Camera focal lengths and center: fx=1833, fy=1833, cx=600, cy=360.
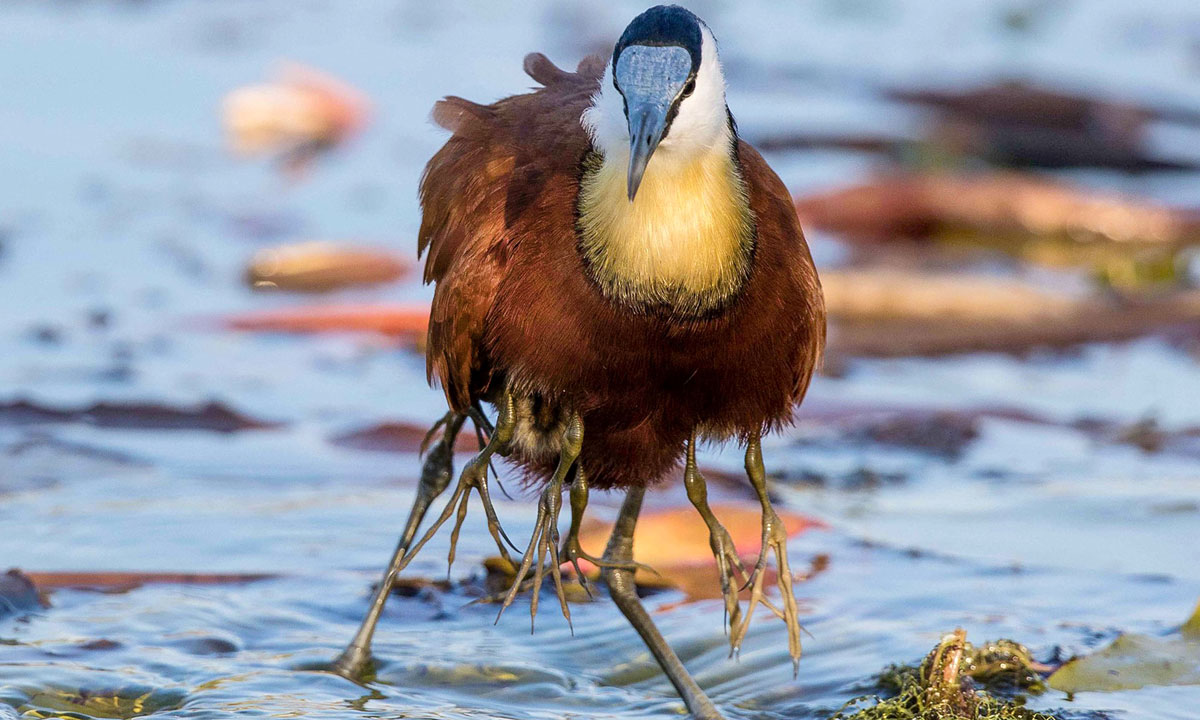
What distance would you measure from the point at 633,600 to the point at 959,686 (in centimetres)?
86

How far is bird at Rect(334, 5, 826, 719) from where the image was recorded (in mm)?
3592

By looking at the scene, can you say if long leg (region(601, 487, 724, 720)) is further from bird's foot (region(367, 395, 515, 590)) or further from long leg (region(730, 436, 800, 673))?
bird's foot (region(367, 395, 515, 590))

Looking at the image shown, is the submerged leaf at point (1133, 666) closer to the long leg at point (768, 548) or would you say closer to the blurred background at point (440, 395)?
the blurred background at point (440, 395)

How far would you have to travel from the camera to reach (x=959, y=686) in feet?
13.3

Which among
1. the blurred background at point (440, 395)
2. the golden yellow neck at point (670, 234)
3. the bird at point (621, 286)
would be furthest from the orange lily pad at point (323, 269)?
the golden yellow neck at point (670, 234)

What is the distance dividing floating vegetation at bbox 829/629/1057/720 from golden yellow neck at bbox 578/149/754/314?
1.02 meters

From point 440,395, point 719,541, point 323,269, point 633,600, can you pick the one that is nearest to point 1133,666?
point 719,541

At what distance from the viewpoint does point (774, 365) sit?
3.89 metres

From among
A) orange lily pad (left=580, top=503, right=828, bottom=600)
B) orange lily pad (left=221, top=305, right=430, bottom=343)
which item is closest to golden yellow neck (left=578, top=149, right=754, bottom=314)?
orange lily pad (left=580, top=503, right=828, bottom=600)

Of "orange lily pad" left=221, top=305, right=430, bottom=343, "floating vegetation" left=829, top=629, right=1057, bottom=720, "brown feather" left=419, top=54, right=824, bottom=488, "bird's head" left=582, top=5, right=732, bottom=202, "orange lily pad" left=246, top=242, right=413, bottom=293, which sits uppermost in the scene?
"orange lily pad" left=246, top=242, right=413, bottom=293

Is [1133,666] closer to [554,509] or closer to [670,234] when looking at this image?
[554,509]

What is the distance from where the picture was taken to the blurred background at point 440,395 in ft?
15.3

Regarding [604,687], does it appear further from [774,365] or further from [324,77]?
[324,77]

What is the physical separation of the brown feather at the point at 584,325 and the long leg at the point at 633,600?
361mm
